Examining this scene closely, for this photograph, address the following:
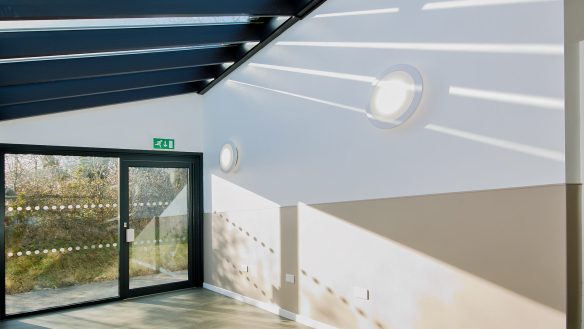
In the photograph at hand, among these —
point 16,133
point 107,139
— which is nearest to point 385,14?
point 107,139

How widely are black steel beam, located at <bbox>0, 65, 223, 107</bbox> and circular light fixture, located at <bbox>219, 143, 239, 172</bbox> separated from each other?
1010mm

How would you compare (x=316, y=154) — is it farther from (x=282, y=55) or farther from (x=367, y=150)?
(x=282, y=55)

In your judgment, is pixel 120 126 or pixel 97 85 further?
pixel 120 126

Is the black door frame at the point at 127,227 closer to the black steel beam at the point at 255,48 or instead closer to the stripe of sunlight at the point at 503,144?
the black steel beam at the point at 255,48

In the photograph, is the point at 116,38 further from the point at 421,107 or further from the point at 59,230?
the point at 59,230

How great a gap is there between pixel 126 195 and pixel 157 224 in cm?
62

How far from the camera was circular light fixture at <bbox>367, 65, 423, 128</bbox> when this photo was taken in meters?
3.02

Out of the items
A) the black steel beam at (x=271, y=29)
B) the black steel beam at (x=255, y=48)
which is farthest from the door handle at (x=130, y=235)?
the black steel beam at (x=271, y=29)

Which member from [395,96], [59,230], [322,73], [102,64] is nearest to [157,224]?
[59,230]

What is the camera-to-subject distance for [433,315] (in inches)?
116

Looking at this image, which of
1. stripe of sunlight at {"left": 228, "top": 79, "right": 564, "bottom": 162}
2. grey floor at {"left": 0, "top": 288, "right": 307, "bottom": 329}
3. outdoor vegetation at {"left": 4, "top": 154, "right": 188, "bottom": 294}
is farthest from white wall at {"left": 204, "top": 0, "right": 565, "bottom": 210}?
outdoor vegetation at {"left": 4, "top": 154, "right": 188, "bottom": 294}

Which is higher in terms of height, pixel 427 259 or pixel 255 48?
pixel 255 48

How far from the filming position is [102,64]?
4000mm

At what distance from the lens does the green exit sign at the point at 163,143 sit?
19.2 feet
